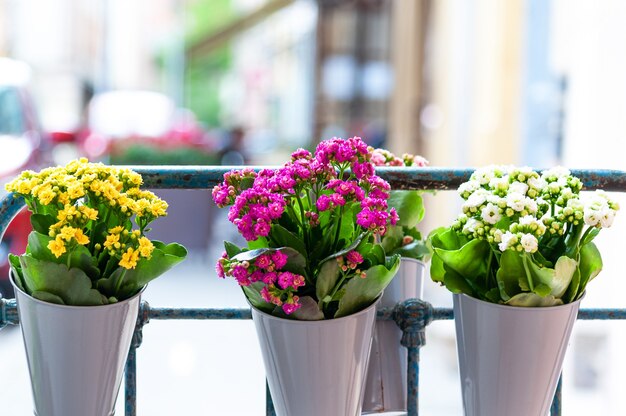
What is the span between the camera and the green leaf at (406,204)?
134cm

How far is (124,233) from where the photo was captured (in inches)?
44.6

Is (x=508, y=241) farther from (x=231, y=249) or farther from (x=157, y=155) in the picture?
(x=157, y=155)

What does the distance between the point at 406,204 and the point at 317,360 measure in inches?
12.9

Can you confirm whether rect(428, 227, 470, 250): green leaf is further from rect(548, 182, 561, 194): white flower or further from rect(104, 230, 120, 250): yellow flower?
rect(104, 230, 120, 250): yellow flower

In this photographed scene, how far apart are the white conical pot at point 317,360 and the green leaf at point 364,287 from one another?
0.01 meters

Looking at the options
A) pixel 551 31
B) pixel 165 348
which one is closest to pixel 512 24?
pixel 551 31

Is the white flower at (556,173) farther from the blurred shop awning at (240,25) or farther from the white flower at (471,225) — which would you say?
the blurred shop awning at (240,25)

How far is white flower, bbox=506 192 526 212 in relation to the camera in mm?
1119

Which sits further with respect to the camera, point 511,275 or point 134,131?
point 134,131

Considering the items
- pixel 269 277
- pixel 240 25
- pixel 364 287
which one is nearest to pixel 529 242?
pixel 364 287

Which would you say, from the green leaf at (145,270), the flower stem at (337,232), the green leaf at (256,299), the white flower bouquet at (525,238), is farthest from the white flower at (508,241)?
the green leaf at (145,270)

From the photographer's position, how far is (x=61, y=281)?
44.7 inches

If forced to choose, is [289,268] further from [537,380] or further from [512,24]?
[512,24]

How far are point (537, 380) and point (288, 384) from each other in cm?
34
